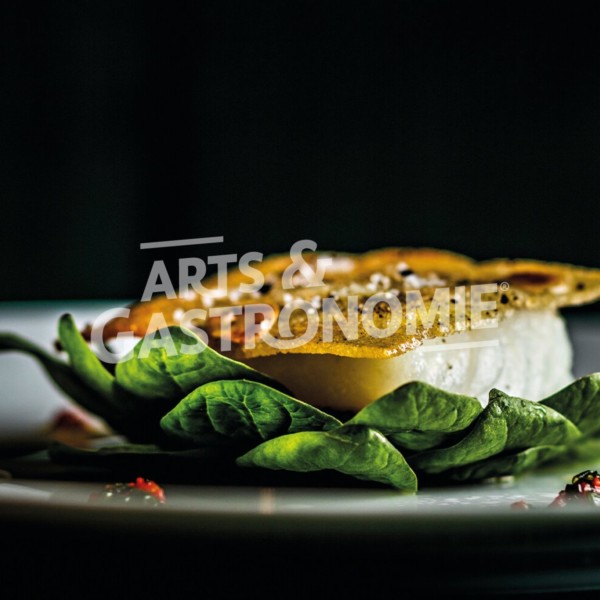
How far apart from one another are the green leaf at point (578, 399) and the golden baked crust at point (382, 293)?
0.17 m

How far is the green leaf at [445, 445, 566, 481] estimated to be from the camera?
4.00 ft

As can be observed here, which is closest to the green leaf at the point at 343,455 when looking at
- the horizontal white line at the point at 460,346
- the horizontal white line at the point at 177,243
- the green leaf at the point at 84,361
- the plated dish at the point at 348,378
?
the plated dish at the point at 348,378

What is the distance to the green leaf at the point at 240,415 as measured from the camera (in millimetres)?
1114

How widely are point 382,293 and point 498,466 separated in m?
0.32

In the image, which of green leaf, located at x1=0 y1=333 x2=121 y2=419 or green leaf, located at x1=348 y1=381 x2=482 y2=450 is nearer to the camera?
green leaf, located at x1=348 y1=381 x2=482 y2=450

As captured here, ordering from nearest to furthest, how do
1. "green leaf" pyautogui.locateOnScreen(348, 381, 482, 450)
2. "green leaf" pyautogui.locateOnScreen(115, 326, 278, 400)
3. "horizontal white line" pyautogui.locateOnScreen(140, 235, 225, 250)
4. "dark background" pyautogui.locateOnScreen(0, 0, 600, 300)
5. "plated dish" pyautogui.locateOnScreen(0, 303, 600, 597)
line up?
"plated dish" pyautogui.locateOnScreen(0, 303, 600, 597) → "green leaf" pyautogui.locateOnScreen(348, 381, 482, 450) → "green leaf" pyautogui.locateOnScreen(115, 326, 278, 400) → "dark background" pyautogui.locateOnScreen(0, 0, 600, 300) → "horizontal white line" pyautogui.locateOnScreen(140, 235, 225, 250)

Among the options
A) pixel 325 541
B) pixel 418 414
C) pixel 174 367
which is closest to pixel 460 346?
pixel 418 414

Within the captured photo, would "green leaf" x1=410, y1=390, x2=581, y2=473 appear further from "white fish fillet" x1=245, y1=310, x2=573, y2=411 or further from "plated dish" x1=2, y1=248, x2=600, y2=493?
"white fish fillet" x1=245, y1=310, x2=573, y2=411

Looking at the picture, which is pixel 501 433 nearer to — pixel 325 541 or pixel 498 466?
pixel 498 466

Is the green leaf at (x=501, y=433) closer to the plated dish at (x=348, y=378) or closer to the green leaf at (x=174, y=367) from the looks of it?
the plated dish at (x=348, y=378)

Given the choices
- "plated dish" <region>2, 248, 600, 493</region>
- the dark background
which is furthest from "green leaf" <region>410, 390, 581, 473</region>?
the dark background

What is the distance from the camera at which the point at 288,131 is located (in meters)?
4.12

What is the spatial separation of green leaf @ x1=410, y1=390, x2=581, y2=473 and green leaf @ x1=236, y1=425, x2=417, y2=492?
6 cm

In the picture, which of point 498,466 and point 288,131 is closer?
point 498,466
